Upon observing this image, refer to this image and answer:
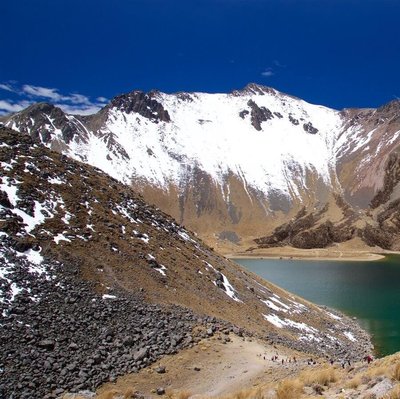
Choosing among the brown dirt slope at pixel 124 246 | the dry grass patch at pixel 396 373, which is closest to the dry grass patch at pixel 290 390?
the dry grass patch at pixel 396 373

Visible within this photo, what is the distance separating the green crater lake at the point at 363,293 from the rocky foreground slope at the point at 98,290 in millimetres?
8270

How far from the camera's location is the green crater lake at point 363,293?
6163 cm

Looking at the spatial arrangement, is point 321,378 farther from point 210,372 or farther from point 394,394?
point 210,372

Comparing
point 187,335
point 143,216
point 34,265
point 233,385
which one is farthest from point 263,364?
point 143,216

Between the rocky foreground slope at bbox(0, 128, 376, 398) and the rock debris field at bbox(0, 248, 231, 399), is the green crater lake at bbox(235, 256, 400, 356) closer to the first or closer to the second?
the rocky foreground slope at bbox(0, 128, 376, 398)

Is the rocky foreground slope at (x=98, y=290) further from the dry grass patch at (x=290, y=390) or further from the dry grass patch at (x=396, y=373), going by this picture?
the dry grass patch at (x=396, y=373)

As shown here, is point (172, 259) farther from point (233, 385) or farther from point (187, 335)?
point (233, 385)

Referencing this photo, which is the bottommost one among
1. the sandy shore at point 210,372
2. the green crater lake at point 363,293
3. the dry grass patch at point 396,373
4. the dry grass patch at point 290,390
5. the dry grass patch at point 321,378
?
the green crater lake at point 363,293

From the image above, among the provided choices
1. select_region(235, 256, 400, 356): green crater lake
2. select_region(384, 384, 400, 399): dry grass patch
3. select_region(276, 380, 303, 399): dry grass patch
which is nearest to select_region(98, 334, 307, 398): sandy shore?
select_region(276, 380, 303, 399): dry grass patch

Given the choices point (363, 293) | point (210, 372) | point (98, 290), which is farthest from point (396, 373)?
point (363, 293)

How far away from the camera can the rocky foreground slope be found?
24.1 meters

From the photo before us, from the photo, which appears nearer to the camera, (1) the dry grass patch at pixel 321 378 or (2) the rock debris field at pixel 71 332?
(1) the dry grass patch at pixel 321 378

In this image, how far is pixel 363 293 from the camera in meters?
92.7

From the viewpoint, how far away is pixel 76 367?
23344mm
